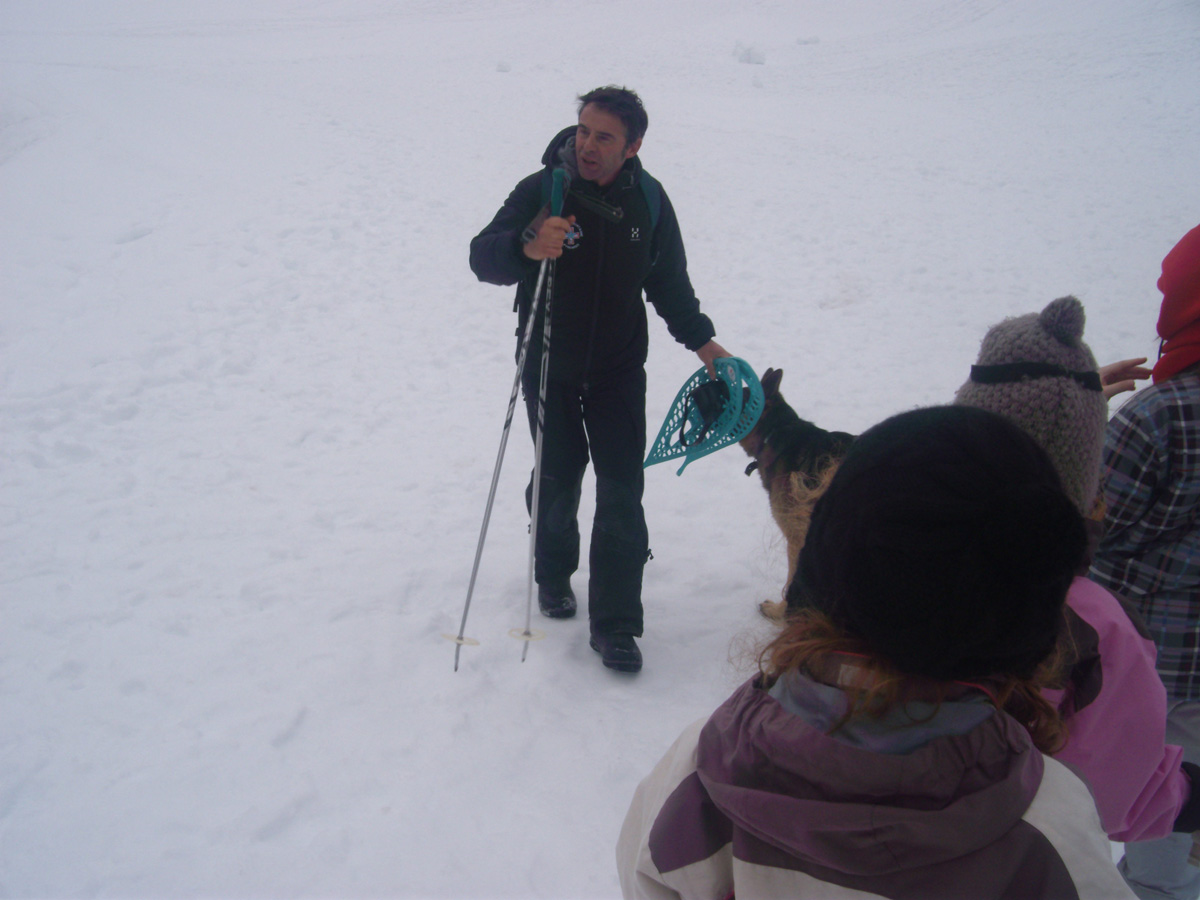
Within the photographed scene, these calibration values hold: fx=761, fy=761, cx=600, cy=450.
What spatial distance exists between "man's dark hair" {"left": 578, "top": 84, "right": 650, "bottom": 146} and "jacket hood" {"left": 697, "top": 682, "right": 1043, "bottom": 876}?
7.52ft

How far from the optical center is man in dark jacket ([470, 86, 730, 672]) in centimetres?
274

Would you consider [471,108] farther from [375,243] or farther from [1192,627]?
[1192,627]

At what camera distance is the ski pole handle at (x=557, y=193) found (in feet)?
8.84

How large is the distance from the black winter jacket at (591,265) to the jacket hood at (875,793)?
6.88ft

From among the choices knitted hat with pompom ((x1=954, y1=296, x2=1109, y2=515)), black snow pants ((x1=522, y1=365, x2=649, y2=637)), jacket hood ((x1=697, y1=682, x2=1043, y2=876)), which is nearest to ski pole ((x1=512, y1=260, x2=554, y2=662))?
black snow pants ((x1=522, y1=365, x2=649, y2=637))

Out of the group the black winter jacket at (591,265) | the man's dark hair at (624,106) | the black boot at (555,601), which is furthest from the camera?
the black boot at (555,601)

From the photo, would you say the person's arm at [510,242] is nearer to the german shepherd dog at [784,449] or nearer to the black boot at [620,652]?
the german shepherd dog at [784,449]

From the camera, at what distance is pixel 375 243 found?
26.4ft

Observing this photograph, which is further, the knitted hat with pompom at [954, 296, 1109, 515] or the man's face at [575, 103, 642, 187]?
the man's face at [575, 103, 642, 187]

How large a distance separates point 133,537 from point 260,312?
125 inches

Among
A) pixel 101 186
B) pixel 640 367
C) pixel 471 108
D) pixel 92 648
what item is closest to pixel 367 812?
pixel 92 648

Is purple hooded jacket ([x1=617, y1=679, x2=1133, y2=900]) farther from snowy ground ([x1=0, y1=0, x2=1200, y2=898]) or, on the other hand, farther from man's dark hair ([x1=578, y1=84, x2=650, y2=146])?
man's dark hair ([x1=578, y1=84, x2=650, y2=146])

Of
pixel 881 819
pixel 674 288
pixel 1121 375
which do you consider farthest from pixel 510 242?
pixel 881 819

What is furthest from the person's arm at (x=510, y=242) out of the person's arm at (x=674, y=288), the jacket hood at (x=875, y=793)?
the jacket hood at (x=875, y=793)
